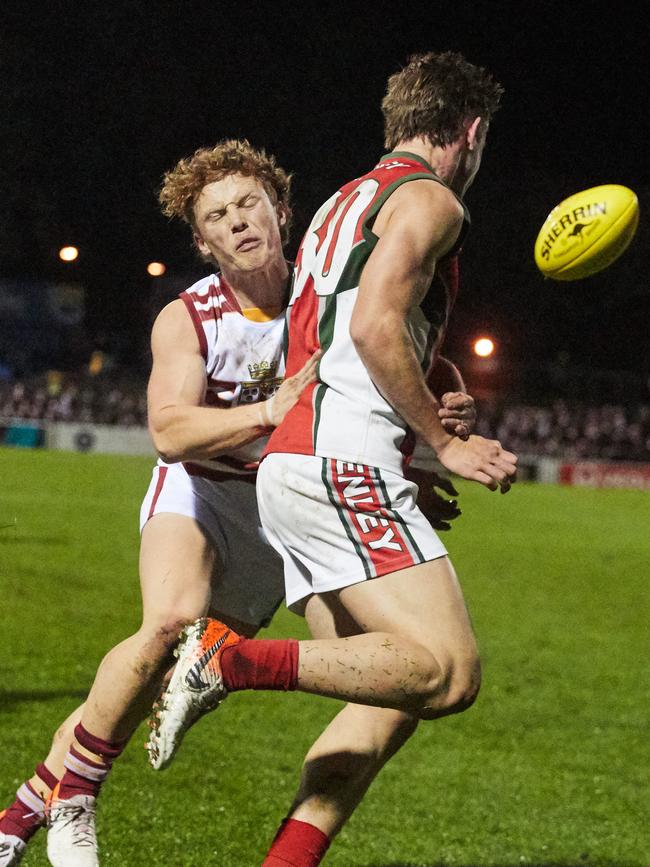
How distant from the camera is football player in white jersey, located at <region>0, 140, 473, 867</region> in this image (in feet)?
10.9

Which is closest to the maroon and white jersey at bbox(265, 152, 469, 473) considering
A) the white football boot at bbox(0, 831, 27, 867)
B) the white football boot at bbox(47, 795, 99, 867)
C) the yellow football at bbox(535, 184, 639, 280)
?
the yellow football at bbox(535, 184, 639, 280)

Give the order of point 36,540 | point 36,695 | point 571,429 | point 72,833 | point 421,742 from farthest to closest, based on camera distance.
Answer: point 571,429 → point 36,540 → point 36,695 → point 421,742 → point 72,833

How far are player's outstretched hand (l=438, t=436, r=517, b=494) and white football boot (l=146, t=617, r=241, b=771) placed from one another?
28.9 inches

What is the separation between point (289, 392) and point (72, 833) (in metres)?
1.46

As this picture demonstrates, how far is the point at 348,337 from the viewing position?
297 cm

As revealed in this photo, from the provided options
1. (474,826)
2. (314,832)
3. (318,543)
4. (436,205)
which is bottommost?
(474,826)

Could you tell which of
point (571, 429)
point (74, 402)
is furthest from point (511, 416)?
point (74, 402)

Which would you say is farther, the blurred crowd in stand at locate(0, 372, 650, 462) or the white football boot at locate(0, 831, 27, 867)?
the blurred crowd in stand at locate(0, 372, 650, 462)

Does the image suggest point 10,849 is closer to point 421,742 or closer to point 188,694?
point 188,694

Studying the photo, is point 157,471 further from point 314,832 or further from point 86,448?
point 86,448

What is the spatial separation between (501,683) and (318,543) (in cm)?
613

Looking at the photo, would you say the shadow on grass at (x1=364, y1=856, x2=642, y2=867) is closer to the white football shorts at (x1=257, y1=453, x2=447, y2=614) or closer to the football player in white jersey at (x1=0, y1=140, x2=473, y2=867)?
the football player in white jersey at (x1=0, y1=140, x2=473, y2=867)

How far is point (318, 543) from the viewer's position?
2.91m

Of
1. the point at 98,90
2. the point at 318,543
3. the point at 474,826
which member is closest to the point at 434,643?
the point at 318,543
